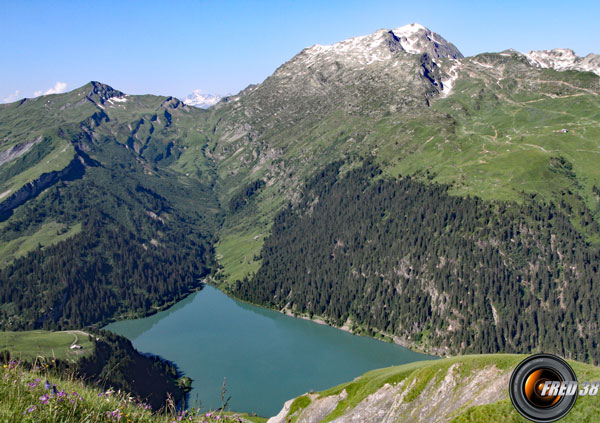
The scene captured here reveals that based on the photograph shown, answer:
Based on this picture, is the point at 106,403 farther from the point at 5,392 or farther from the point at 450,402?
the point at 450,402

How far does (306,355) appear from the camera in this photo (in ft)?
569

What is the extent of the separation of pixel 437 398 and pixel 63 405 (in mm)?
49268

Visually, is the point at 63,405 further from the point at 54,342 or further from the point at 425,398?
the point at 54,342

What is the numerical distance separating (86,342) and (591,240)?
21555cm

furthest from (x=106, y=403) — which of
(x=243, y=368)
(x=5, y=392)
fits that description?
(x=243, y=368)
